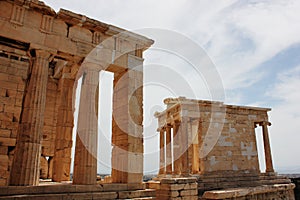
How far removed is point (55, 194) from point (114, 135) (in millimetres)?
3594

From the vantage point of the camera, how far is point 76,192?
7.64 meters

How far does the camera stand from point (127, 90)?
10.1 meters

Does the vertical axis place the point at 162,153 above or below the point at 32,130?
below

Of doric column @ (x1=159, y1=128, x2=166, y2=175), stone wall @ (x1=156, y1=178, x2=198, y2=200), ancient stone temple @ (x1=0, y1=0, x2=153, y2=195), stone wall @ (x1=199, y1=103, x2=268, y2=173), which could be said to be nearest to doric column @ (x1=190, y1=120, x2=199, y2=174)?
stone wall @ (x1=199, y1=103, x2=268, y2=173)

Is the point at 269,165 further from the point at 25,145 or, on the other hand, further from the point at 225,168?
the point at 25,145

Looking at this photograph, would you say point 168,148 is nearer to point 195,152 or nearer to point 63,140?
point 195,152

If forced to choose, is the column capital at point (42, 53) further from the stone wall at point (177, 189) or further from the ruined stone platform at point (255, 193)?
the ruined stone platform at point (255, 193)

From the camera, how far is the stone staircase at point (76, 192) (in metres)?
6.74

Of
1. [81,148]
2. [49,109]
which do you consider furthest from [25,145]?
[49,109]

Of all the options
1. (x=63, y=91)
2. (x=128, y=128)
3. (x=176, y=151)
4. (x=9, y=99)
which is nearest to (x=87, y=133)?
(x=128, y=128)

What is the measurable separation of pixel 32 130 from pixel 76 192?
244 cm

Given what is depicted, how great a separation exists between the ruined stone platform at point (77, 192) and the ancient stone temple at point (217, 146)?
24.2 feet

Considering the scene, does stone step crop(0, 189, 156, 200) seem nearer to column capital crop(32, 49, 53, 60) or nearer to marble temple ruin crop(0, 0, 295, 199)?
marble temple ruin crop(0, 0, 295, 199)

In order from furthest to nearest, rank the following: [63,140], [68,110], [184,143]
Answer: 1. [184,143]
2. [68,110]
3. [63,140]
